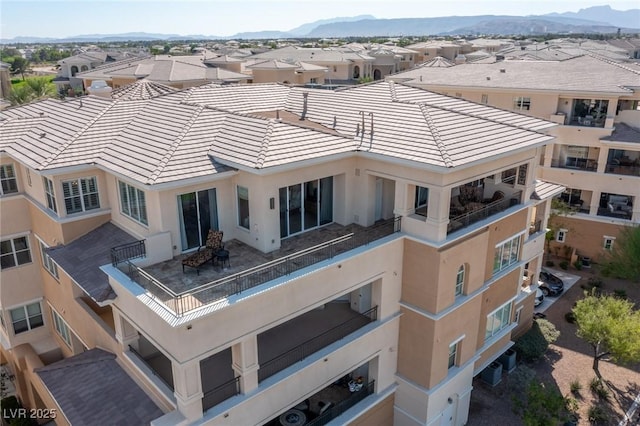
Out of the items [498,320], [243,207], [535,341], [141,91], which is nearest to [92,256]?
[243,207]

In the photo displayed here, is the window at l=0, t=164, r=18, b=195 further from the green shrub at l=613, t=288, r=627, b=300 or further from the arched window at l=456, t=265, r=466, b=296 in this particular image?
the green shrub at l=613, t=288, r=627, b=300

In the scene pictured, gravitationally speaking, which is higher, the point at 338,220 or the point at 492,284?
the point at 338,220

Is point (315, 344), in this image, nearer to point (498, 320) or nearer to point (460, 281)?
point (460, 281)

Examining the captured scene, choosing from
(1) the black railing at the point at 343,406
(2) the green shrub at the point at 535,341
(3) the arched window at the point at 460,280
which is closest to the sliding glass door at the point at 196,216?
(1) the black railing at the point at 343,406

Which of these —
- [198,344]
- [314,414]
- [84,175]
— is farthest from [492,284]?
[84,175]

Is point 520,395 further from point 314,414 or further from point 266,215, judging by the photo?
point 266,215

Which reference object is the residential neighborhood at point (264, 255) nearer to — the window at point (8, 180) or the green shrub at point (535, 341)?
the window at point (8, 180)
